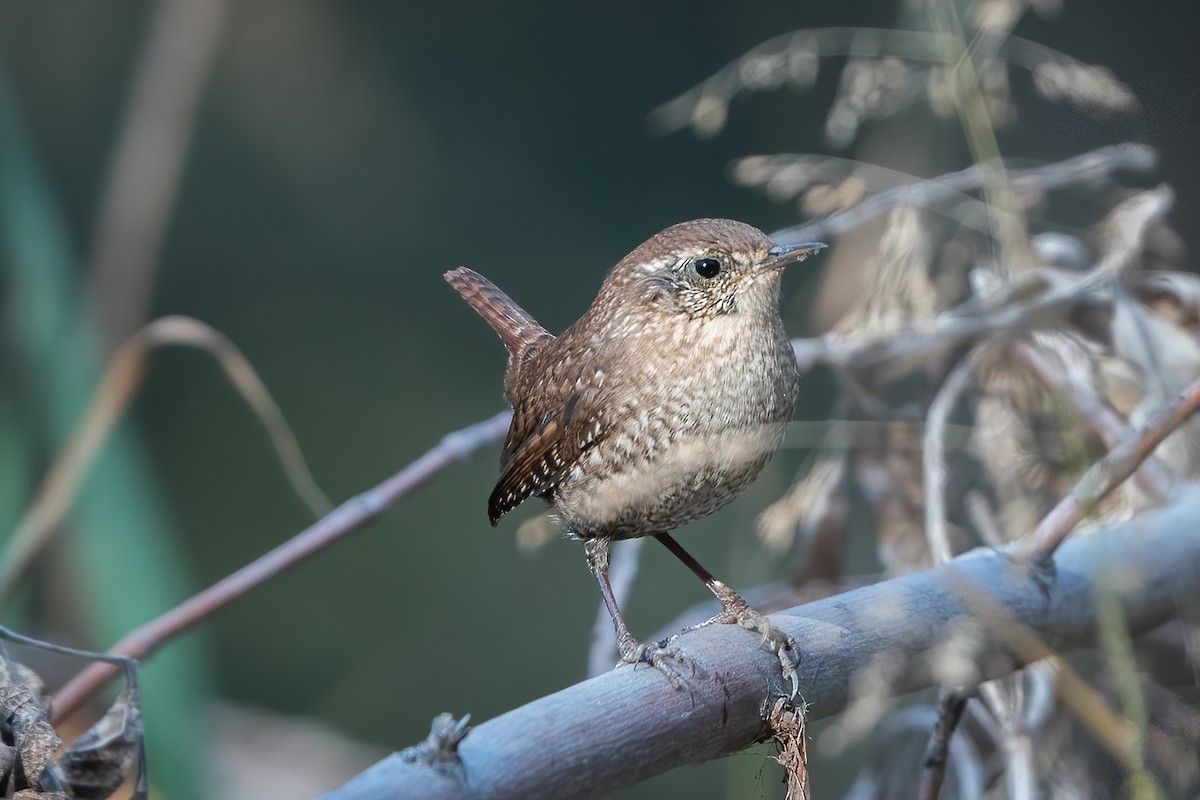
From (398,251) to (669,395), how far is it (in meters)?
1.21

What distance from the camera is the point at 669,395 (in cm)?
131

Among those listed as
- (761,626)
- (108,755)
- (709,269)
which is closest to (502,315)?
(709,269)

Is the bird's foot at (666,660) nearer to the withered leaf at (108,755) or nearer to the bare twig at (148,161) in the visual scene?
the withered leaf at (108,755)

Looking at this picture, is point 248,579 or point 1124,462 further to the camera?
point 248,579

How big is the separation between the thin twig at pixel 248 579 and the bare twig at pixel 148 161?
782 millimetres

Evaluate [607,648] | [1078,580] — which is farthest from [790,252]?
[607,648]

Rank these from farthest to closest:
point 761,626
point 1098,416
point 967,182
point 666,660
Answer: point 967,182 < point 1098,416 < point 761,626 < point 666,660

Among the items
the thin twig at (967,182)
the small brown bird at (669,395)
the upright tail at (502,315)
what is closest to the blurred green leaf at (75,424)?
the upright tail at (502,315)

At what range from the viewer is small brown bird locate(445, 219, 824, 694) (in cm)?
127

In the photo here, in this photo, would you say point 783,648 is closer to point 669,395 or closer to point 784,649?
point 784,649

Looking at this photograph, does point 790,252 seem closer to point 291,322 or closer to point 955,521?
point 955,521

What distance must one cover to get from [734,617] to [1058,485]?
834mm

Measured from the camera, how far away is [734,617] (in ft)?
4.41

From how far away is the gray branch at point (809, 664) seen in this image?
844 millimetres
